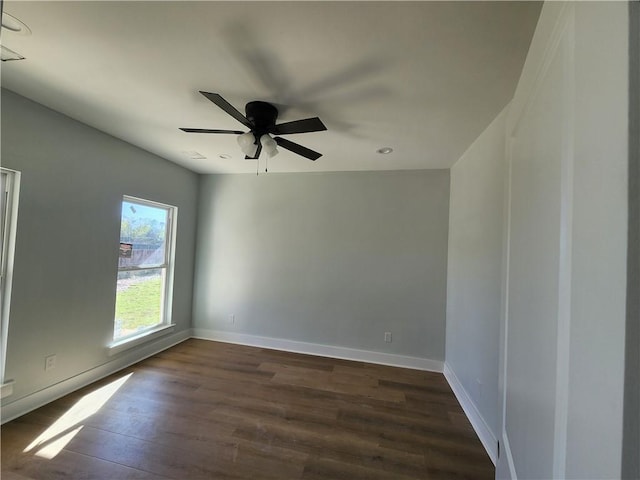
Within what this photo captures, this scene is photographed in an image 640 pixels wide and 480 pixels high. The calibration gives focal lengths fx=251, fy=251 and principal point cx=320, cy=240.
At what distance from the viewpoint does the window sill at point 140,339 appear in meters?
2.73

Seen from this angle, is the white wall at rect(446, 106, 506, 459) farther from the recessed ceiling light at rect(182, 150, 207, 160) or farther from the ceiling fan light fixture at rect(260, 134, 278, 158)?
the recessed ceiling light at rect(182, 150, 207, 160)

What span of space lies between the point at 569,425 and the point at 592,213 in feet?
1.21

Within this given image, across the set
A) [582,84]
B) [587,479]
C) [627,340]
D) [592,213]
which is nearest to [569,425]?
[587,479]

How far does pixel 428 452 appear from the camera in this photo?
184cm

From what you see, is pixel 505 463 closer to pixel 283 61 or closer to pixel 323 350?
pixel 283 61

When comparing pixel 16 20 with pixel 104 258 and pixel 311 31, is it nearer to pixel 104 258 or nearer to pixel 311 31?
pixel 311 31

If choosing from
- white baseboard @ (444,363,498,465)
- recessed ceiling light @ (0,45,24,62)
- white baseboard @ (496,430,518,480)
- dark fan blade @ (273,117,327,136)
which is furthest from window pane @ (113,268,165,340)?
white baseboard @ (444,363,498,465)

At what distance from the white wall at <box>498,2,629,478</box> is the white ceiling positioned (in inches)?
23.5

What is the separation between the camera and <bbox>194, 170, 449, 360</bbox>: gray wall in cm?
317

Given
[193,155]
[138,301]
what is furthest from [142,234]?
[193,155]

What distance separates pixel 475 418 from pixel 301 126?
2.69 meters

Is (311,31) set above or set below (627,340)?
above

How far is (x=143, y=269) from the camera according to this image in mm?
3184

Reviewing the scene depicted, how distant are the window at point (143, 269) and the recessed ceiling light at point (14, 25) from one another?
1772 millimetres
